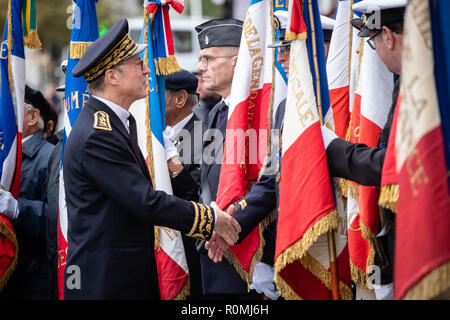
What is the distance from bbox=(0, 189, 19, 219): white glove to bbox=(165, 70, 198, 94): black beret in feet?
5.63

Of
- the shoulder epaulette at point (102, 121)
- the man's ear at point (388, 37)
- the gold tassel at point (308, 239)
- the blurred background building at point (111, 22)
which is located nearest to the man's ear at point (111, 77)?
the shoulder epaulette at point (102, 121)

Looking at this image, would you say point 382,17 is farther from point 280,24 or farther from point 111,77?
point 111,77

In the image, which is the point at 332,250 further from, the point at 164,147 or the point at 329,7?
the point at 329,7

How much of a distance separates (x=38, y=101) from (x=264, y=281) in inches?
124

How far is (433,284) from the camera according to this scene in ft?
6.69

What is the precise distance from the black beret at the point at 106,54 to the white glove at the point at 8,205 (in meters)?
1.55

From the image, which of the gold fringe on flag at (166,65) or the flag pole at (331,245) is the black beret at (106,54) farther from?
the flag pole at (331,245)

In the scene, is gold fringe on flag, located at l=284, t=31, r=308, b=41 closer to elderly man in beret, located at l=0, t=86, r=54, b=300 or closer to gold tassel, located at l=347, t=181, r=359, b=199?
gold tassel, located at l=347, t=181, r=359, b=199

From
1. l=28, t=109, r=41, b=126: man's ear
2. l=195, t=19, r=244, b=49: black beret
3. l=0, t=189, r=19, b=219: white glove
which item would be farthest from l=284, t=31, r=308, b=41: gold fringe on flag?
l=28, t=109, r=41, b=126: man's ear

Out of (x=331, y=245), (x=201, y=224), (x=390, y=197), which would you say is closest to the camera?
(x=390, y=197)

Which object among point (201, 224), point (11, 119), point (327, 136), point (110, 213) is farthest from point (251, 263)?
point (11, 119)

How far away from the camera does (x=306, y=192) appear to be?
10.2ft

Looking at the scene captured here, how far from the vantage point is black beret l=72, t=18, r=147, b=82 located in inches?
147

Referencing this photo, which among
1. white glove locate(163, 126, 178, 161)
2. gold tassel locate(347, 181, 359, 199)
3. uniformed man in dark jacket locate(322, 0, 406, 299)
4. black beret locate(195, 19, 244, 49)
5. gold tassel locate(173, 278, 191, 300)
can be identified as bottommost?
gold tassel locate(173, 278, 191, 300)
